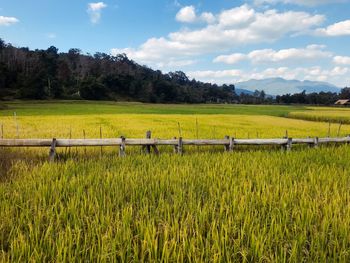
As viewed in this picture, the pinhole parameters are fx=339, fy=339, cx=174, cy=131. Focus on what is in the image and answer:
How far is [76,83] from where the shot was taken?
266 ft

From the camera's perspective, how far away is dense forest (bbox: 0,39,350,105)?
62688 mm

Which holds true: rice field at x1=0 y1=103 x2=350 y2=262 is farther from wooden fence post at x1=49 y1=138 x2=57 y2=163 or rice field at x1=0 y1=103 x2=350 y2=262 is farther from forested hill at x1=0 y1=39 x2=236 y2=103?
forested hill at x1=0 y1=39 x2=236 y2=103

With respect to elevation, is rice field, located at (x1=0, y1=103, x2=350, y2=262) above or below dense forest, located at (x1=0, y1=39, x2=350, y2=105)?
below

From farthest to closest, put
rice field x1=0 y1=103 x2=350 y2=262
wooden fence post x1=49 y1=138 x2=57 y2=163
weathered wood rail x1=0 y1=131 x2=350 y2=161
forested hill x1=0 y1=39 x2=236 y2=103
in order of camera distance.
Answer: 1. forested hill x1=0 y1=39 x2=236 y2=103
2. weathered wood rail x1=0 y1=131 x2=350 y2=161
3. wooden fence post x1=49 y1=138 x2=57 y2=163
4. rice field x1=0 y1=103 x2=350 y2=262

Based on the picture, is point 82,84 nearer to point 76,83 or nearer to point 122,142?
point 76,83

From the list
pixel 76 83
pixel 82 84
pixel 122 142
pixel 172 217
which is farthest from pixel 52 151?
pixel 76 83

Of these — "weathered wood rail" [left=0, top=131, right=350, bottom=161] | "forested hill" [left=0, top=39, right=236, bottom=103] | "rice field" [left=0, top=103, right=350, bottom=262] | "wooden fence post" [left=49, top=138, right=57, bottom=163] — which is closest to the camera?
"rice field" [left=0, top=103, right=350, bottom=262]

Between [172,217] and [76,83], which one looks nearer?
[172,217]

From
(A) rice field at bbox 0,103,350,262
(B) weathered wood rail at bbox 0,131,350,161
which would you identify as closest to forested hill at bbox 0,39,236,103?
(B) weathered wood rail at bbox 0,131,350,161

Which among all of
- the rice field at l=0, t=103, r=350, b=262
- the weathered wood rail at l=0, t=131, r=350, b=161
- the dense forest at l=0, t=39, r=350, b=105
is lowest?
the rice field at l=0, t=103, r=350, b=262

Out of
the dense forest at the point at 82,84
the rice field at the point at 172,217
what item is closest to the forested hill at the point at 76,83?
the dense forest at the point at 82,84

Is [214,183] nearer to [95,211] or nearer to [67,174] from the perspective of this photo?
[95,211]

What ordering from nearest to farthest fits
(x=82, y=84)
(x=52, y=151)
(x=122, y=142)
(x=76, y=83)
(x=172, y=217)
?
(x=172, y=217) → (x=52, y=151) → (x=122, y=142) → (x=82, y=84) → (x=76, y=83)

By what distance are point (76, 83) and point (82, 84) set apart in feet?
34.9
